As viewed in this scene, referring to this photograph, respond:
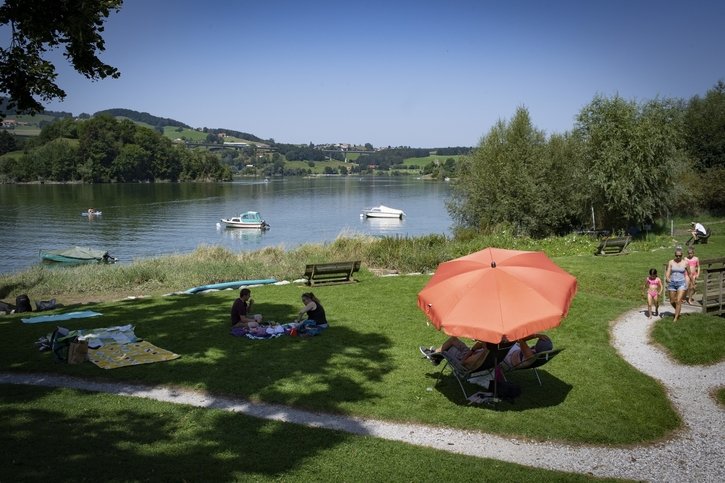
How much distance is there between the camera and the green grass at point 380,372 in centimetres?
838

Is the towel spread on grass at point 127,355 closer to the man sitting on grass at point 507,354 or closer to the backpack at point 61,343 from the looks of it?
the backpack at point 61,343

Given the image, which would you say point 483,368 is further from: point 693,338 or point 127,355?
point 127,355

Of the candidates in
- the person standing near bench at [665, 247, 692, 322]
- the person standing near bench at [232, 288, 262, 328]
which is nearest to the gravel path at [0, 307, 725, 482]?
the person standing near bench at [665, 247, 692, 322]

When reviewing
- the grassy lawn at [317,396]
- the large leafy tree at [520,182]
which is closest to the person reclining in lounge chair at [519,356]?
the grassy lawn at [317,396]

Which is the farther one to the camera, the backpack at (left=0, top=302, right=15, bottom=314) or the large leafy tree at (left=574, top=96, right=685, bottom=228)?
the large leafy tree at (left=574, top=96, right=685, bottom=228)

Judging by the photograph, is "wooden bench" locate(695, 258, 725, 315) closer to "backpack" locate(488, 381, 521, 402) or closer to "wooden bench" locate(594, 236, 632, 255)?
"backpack" locate(488, 381, 521, 402)

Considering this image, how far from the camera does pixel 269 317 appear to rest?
1409cm

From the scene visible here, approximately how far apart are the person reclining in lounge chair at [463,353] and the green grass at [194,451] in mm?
2097

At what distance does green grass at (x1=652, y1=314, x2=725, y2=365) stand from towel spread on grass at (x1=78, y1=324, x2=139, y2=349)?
11608 mm

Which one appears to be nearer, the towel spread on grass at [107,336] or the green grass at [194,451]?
the green grass at [194,451]

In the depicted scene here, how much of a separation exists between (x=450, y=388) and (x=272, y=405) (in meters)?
3.10

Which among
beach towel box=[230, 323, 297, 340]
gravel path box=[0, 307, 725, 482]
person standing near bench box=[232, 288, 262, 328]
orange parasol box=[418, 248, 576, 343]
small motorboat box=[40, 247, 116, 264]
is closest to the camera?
gravel path box=[0, 307, 725, 482]

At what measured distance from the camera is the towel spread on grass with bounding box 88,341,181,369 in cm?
1040

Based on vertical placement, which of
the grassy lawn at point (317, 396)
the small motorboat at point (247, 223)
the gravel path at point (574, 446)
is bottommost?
the small motorboat at point (247, 223)
